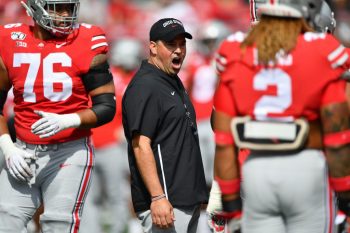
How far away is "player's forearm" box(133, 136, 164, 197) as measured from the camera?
538 cm

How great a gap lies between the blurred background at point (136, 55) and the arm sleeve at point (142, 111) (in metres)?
2.86

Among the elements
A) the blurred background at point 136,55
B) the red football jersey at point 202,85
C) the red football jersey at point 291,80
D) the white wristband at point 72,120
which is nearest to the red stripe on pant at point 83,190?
the white wristband at point 72,120

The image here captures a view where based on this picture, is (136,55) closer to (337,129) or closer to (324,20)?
Answer: (324,20)

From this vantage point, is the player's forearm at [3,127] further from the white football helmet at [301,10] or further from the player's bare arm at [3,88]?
the white football helmet at [301,10]

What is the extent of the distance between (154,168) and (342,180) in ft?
4.26

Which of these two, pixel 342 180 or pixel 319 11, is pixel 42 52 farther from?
pixel 342 180

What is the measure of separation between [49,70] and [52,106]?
22 centimetres

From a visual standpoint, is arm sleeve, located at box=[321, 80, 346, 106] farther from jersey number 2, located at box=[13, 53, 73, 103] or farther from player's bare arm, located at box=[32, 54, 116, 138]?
jersey number 2, located at box=[13, 53, 73, 103]

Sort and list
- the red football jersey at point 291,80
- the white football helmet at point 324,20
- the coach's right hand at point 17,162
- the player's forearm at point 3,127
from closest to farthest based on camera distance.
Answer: the red football jersey at point 291,80
the white football helmet at point 324,20
the coach's right hand at point 17,162
the player's forearm at point 3,127

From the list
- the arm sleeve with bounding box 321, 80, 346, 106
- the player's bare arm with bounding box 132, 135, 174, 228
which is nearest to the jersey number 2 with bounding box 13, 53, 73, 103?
the player's bare arm with bounding box 132, 135, 174, 228

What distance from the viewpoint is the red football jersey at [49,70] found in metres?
5.76

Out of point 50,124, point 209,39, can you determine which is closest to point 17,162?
point 50,124

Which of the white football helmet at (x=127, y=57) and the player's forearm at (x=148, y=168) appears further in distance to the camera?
the white football helmet at (x=127, y=57)

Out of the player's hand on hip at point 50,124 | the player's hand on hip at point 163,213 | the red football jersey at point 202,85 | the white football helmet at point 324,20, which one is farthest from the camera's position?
the red football jersey at point 202,85
